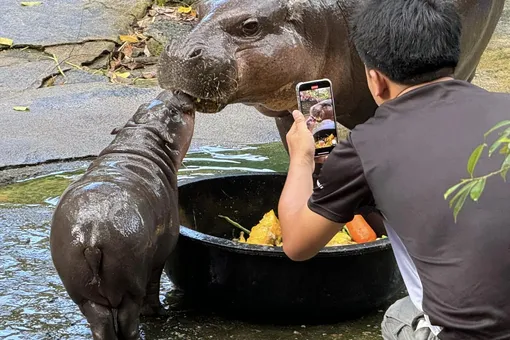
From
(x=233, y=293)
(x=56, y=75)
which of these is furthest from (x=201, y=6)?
(x=56, y=75)

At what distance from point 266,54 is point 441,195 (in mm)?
1380

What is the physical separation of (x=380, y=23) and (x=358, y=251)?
3.55ft

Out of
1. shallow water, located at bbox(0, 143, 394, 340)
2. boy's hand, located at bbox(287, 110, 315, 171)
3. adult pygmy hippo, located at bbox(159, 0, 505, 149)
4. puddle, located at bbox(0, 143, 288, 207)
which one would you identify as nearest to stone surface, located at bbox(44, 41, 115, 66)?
puddle, located at bbox(0, 143, 288, 207)

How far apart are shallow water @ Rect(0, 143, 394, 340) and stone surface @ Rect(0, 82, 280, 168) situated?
2.51ft

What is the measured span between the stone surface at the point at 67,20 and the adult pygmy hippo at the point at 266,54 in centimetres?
508

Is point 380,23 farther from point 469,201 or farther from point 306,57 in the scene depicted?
point 306,57

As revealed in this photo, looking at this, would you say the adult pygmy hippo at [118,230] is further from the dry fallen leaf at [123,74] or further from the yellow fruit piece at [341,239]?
the dry fallen leaf at [123,74]

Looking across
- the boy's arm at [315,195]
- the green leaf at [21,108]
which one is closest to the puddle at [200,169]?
the green leaf at [21,108]

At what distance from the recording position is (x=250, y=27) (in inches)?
124

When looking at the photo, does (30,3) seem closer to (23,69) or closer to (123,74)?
(23,69)

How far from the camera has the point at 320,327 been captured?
10.5ft

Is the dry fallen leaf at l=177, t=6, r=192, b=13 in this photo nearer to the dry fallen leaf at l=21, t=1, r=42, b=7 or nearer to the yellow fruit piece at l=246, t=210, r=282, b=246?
the dry fallen leaf at l=21, t=1, r=42, b=7

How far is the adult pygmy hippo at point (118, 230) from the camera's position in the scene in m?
2.58

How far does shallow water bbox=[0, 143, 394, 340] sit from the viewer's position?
123 inches
